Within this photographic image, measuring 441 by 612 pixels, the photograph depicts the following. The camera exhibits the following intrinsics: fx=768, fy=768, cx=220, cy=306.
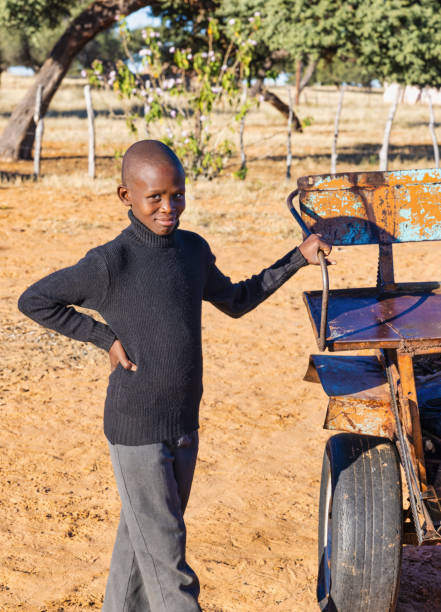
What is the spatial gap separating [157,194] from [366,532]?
1399 millimetres

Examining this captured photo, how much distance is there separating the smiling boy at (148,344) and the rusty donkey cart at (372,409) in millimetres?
507

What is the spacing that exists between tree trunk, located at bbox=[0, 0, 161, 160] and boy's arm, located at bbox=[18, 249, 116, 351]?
17999 mm

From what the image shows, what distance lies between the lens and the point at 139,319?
2.34 meters

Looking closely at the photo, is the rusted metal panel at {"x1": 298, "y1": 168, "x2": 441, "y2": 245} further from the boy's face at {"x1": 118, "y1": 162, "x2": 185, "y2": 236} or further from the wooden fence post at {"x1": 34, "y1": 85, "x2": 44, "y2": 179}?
the wooden fence post at {"x1": 34, "y1": 85, "x2": 44, "y2": 179}

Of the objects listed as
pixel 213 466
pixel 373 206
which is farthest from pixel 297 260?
pixel 213 466

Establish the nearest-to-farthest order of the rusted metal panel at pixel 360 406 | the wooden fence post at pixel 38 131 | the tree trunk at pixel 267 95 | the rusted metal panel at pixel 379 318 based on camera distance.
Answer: the rusted metal panel at pixel 379 318 < the rusted metal panel at pixel 360 406 < the wooden fence post at pixel 38 131 < the tree trunk at pixel 267 95

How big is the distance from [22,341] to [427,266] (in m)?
5.25

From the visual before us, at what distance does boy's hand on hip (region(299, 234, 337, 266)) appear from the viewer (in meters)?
2.72

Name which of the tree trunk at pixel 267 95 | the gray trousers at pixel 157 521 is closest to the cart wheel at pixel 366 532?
the gray trousers at pixel 157 521

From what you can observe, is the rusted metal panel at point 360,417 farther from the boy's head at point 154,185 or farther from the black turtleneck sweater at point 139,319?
the boy's head at point 154,185

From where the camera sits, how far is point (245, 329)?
7.42 meters

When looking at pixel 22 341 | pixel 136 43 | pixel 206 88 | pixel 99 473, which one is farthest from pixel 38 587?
pixel 136 43

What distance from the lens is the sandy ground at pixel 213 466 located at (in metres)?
3.47

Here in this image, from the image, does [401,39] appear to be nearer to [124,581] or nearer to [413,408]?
[413,408]
